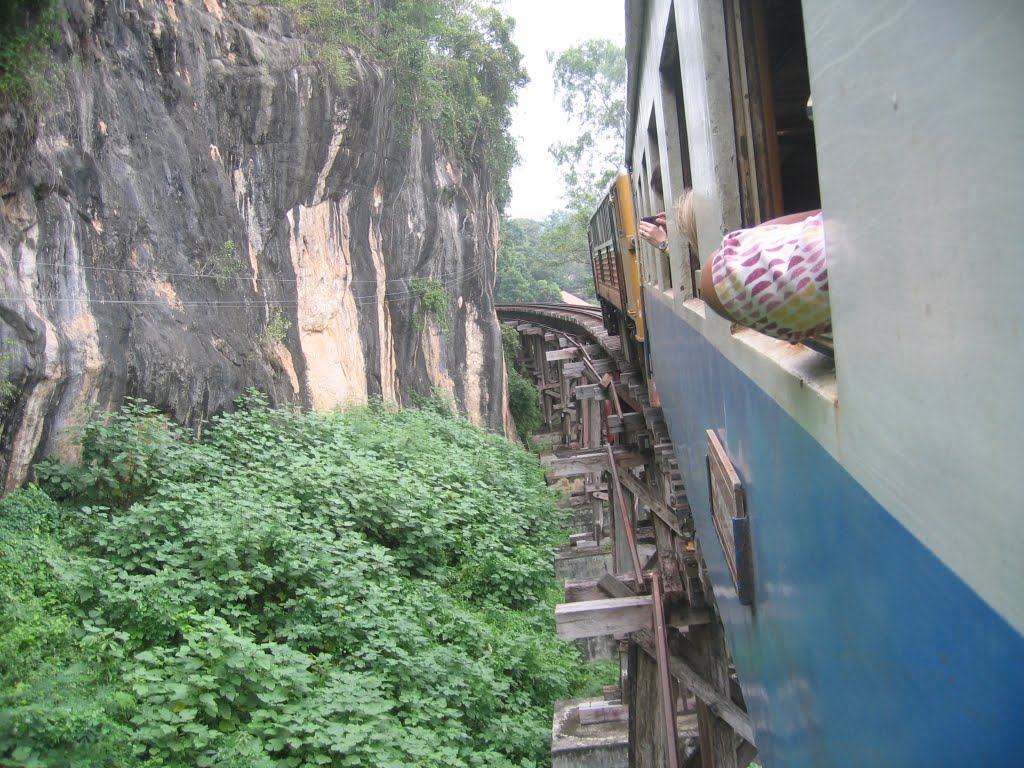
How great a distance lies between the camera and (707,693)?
4.61m

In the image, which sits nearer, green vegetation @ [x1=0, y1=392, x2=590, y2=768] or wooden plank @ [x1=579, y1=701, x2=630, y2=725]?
green vegetation @ [x1=0, y1=392, x2=590, y2=768]

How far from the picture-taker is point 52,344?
7234 mm

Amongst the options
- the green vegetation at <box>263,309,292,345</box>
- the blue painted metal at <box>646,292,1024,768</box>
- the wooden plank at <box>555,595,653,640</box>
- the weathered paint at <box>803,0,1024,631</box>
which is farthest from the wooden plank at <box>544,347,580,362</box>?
the weathered paint at <box>803,0,1024,631</box>

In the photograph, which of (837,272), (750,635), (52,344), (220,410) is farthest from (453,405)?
(837,272)

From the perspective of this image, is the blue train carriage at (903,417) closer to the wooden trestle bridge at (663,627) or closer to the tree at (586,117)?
the wooden trestle bridge at (663,627)

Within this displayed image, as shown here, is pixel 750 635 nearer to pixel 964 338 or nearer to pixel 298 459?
pixel 964 338

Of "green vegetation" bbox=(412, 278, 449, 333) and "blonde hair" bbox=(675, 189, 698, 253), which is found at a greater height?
"green vegetation" bbox=(412, 278, 449, 333)

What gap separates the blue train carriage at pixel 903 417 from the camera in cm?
60

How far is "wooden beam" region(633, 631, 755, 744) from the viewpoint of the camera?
4285 millimetres

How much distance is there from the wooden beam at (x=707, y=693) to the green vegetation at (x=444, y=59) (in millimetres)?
9632

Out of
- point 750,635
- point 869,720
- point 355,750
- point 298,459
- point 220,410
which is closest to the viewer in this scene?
point 869,720

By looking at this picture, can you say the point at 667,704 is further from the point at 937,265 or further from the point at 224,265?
the point at 224,265

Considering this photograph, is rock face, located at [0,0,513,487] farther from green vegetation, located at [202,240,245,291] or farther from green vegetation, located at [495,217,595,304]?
green vegetation, located at [495,217,595,304]

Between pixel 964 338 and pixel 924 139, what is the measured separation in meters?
0.17
